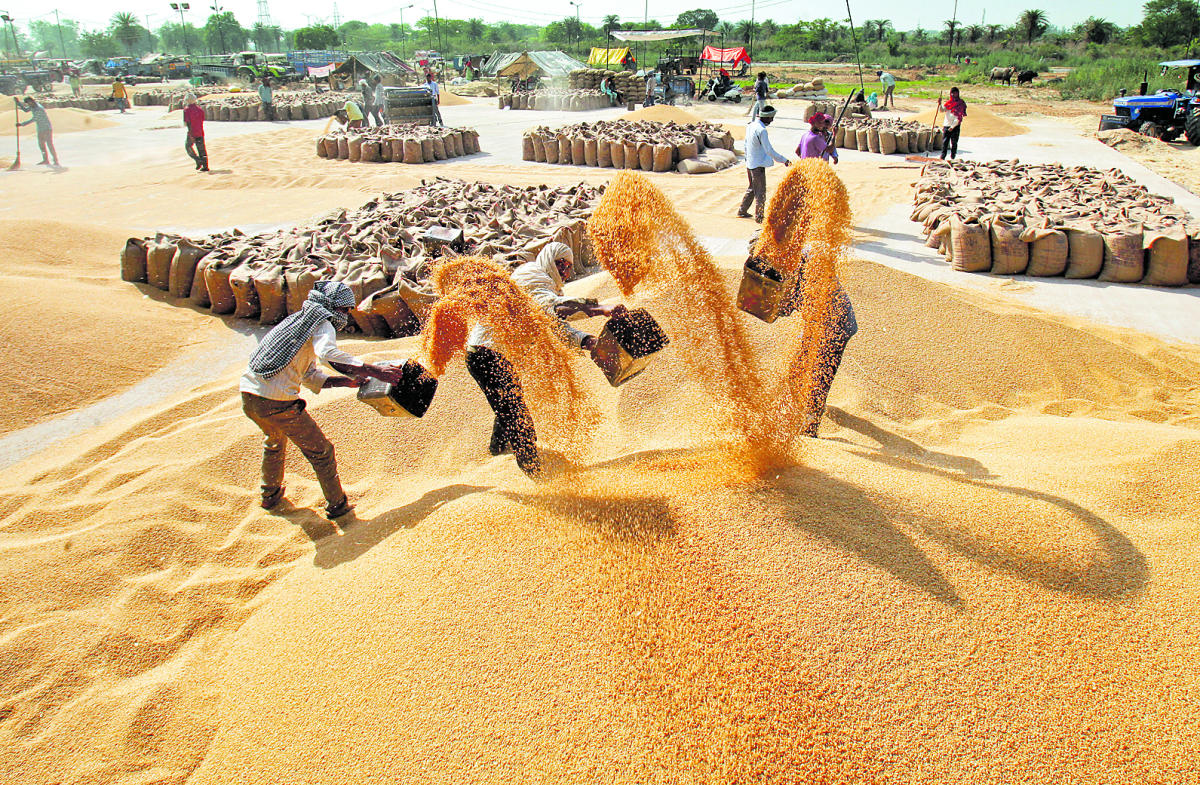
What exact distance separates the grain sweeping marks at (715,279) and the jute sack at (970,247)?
377cm

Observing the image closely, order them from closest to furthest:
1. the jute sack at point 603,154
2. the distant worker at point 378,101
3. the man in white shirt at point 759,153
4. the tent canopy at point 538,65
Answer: the man in white shirt at point 759,153 → the jute sack at point 603,154 → the distant worker at point 378,101 → the tent canopy at point 538,65

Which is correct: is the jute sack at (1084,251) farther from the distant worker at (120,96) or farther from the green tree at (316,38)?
the green tree at (316,38)

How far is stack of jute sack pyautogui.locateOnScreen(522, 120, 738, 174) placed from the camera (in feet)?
36.0

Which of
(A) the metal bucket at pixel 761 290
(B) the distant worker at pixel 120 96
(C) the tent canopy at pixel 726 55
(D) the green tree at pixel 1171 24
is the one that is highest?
(D) the green tree at pixel 1171 24

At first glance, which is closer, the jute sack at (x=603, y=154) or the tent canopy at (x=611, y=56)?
the jute sack at (x=603, y=154)

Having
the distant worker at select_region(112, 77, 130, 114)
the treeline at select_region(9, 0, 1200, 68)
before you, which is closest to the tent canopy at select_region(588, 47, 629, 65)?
the treeline at select_region(9, 0, 1200, 68)

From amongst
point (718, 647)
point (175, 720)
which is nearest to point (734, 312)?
point (718, 647)

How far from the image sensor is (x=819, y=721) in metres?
1.71

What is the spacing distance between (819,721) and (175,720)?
72.9 inches

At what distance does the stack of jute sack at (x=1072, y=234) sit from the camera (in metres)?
5.61

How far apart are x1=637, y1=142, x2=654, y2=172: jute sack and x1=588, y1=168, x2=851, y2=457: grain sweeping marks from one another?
8.47 metres

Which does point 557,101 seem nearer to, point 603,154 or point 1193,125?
point 603,154

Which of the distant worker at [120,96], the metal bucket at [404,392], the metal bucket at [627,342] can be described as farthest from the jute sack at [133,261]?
the distant worker at [120,96]

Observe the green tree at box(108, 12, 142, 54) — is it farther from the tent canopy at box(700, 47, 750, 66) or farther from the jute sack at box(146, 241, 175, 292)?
the jute sack at box(146, 241, 175, 292)
